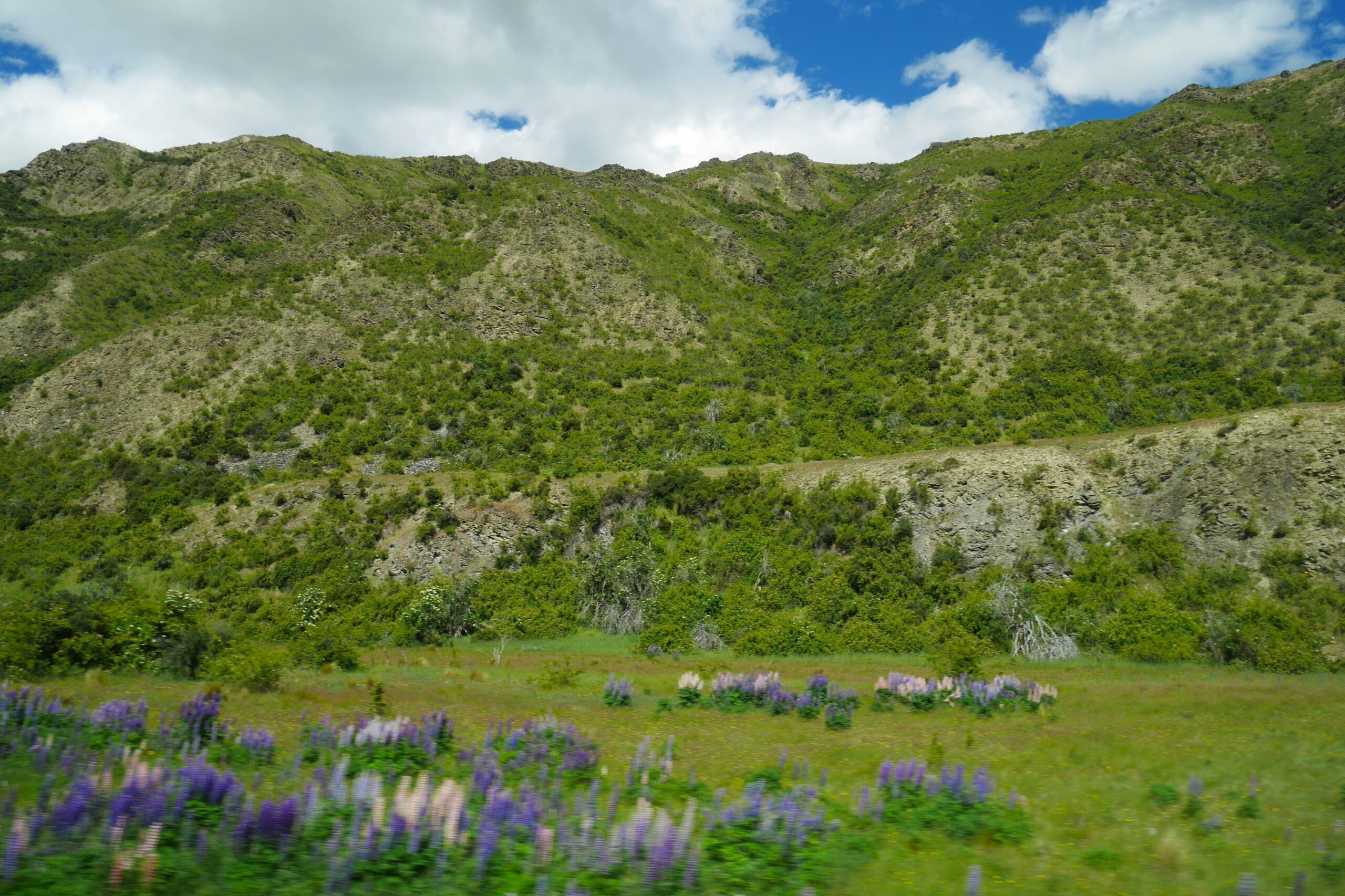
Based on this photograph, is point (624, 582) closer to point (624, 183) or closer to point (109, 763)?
point (109, 763)

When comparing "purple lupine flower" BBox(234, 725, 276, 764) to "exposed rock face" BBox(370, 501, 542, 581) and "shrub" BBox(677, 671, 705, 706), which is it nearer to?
"shrub" BBox(677, 671, 705, 706)

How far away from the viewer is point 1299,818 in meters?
8.28

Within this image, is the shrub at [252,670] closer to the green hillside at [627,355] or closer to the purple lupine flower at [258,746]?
the green hillside at [627,355]

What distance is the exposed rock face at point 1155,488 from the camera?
34.2 meters

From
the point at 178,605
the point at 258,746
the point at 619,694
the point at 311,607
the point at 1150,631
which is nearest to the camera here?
the point at 258,746

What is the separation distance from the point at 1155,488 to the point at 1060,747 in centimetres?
3321

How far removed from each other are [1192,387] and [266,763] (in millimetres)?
71405

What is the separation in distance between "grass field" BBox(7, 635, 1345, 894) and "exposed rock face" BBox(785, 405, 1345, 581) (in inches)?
453

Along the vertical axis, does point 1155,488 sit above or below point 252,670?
above

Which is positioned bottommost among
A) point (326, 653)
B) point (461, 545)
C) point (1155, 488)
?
point (326, 653)

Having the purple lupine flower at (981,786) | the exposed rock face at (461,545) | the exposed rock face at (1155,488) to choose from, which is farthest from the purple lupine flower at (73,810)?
the exposed rock face at (461,545)

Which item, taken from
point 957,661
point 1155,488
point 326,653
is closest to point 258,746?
point 326,653

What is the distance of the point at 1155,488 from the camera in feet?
128

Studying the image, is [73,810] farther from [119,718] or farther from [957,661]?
[957,661]
